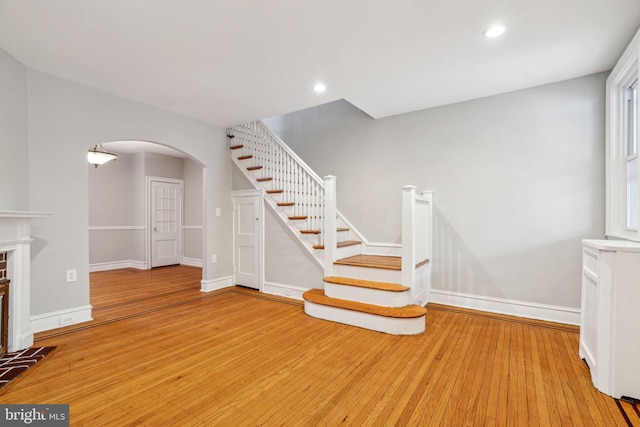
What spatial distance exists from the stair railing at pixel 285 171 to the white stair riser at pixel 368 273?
0.57 m

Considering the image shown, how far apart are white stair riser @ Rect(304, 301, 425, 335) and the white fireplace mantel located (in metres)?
2.74

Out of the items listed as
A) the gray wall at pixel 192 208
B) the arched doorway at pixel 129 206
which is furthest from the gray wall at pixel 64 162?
the gray wall at pixel 192 208

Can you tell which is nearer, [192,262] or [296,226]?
[296,226]

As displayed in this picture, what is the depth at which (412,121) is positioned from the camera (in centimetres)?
427

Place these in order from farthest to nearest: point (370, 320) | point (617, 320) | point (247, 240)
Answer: point (247, 240) → point (370, 320) → point (617, 320)

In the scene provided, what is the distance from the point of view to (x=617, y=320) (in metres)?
1.93

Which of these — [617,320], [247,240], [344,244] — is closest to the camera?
[617,320]

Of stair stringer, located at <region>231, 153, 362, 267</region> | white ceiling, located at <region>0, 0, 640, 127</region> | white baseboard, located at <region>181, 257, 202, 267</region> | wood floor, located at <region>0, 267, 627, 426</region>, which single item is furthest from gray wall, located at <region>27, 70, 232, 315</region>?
white baseboard, located at <region>181, 257, 202, 267</region>

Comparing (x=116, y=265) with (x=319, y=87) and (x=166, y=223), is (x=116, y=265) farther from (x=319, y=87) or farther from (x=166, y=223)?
(x=319, y=87)

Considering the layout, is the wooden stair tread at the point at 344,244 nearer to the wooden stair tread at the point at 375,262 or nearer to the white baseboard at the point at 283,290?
the wooden stair tread at the point at 375,262

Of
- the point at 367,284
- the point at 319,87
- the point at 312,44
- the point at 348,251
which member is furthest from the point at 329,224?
the point at 312,44

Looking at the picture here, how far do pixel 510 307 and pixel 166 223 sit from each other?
23.4 feet

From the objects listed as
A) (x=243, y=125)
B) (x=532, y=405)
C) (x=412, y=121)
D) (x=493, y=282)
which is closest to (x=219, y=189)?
(x=243, y=125)

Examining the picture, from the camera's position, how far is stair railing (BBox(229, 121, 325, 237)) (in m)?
4.20
